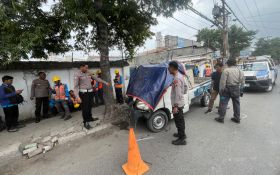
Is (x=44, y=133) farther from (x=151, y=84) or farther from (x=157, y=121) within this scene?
(x=151, y=84)

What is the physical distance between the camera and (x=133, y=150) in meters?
2.71

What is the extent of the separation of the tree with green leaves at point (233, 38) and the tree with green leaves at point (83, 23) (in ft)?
74.5

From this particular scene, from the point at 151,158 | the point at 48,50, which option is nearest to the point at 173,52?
the point at 48,50

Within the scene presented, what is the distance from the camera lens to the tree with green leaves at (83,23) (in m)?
3.27

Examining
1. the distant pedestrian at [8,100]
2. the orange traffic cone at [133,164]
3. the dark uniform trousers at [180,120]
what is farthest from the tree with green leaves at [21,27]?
the dark uniform trousers at [180,120]

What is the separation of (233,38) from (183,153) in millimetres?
29293

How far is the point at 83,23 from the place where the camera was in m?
3.79

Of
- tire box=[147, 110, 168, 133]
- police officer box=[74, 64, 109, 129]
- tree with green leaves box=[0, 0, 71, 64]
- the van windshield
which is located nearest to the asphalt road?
tire box=[147, 110, 168, 133]

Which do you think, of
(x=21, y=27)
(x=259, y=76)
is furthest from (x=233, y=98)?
(x=21, y=27)

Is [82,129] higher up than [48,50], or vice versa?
[48,50]

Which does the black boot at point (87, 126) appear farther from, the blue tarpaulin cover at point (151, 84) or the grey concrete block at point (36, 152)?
the blue tarpaulin cover at point (151, 84)

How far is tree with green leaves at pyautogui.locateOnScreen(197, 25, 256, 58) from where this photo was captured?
25.4 metres

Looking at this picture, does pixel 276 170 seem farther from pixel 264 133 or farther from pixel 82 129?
pixel 82 129

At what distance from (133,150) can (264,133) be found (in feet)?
10.9
